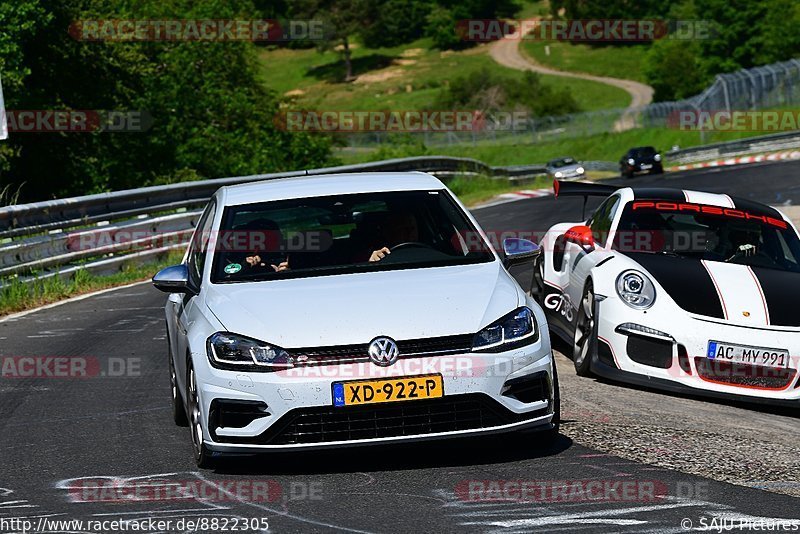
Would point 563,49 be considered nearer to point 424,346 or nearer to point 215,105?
point 215,105

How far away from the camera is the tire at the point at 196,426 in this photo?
6.63 metres

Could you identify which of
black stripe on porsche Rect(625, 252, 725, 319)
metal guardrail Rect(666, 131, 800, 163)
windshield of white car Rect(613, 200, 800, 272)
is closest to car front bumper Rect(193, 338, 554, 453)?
black stripe on porsche Rect(625, 252, 725, 319)

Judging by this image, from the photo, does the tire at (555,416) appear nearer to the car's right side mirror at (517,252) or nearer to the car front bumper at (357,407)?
the car front bumper at (357,407)

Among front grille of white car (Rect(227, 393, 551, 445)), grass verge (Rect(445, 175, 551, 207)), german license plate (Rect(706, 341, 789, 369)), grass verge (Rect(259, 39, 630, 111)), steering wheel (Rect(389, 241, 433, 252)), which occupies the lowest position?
grass verge (Rect(259, 39, 630, 111))

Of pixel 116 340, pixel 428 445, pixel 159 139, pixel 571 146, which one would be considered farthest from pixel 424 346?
pixel 571 146

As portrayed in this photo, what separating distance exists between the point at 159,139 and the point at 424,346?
33.7 meters

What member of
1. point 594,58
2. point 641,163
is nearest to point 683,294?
point 641,163

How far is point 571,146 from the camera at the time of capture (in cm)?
7906

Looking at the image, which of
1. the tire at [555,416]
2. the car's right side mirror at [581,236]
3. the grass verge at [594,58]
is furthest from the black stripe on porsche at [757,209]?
the grass verge at [594,58]

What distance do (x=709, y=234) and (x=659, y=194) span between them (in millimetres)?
642

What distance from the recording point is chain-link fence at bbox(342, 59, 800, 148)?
60844 millimetres

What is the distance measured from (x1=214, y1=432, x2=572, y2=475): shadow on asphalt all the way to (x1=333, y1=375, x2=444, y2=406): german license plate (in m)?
0.26

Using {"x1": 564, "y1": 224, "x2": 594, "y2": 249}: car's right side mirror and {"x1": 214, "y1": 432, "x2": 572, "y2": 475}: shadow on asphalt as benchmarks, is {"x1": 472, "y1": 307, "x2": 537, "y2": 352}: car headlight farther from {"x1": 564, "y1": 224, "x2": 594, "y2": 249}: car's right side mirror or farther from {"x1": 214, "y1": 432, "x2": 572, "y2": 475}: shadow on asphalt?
{"x1": 564, "y1": 224, "x2": 594, "y2": 249}: car's right side mirror

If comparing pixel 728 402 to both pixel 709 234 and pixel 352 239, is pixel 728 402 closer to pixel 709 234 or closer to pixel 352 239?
pixel 709 234
